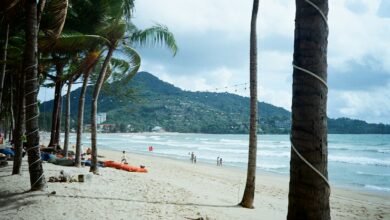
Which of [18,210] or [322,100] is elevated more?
[322,100]

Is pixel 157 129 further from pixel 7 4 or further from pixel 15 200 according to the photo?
pixel 15 200

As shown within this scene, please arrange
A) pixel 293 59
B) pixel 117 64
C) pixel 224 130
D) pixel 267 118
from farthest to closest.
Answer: pixel 224 130, pixel 267 118, pixel 117 64, pixel 293 59

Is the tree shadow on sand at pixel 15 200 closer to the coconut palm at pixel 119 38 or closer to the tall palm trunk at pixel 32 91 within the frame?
the tall palm trunk at pixel 32 91

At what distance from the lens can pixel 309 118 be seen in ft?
7.54

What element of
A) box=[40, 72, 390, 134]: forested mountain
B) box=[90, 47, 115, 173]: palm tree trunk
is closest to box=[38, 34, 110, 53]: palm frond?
box=[90, 47, 115, 173]: palm tree trunk

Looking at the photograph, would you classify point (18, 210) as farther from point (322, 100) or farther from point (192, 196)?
point (322, 100)

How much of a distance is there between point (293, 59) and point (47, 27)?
28.0 feet

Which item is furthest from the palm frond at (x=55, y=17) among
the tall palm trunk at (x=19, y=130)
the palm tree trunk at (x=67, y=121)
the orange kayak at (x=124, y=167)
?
the orange kayak at (x=124, y=167)

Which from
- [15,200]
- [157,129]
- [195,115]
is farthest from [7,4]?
[195,115]

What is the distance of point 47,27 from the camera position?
9.52 meters

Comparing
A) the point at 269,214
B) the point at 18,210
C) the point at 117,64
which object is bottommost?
the point at 269,214

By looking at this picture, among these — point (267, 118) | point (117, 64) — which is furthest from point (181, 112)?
point (117, 64)

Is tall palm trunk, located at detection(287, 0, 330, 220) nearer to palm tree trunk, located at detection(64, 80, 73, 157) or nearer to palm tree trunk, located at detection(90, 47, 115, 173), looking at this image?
palm tree trunk, located at detection(90, 47, 115, 173)

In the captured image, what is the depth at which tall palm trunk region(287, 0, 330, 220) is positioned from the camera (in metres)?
2.27
